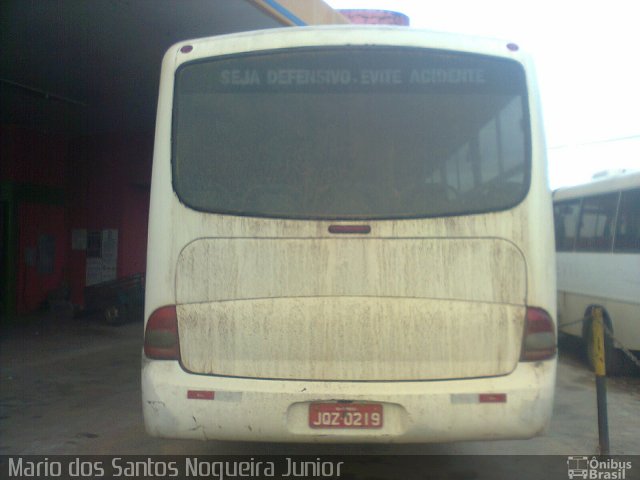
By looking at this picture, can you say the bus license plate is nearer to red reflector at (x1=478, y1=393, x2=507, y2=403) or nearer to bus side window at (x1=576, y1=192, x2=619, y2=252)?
red reflector at (x1=478, y1=393, x2=507, y2=403)

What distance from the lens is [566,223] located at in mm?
12391

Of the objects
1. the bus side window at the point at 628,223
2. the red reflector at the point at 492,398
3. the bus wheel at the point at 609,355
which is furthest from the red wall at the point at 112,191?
the red reflector at the point at 492,398

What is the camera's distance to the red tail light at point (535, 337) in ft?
13.9

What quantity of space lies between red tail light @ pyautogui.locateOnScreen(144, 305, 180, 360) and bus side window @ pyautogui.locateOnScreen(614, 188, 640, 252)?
738 cm

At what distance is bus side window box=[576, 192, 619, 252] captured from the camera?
34.2 feet

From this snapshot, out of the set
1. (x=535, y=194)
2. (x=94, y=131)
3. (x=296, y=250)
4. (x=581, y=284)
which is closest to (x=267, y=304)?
(x=296, y=250)

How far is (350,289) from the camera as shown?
4227 mm

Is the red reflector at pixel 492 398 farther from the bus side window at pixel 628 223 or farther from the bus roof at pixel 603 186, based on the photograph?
the bus roof at pixel 603 186

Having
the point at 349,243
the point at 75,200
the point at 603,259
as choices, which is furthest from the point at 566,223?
the point at 75,200

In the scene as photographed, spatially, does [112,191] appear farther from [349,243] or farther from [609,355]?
[349,243]

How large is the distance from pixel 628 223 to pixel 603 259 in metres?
0.85

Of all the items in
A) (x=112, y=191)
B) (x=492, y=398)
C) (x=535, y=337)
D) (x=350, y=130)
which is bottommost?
(x=492, y=398)

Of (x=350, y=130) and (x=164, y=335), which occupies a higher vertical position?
A: (x=350, y=130)

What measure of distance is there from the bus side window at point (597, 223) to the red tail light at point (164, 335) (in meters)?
7.96
